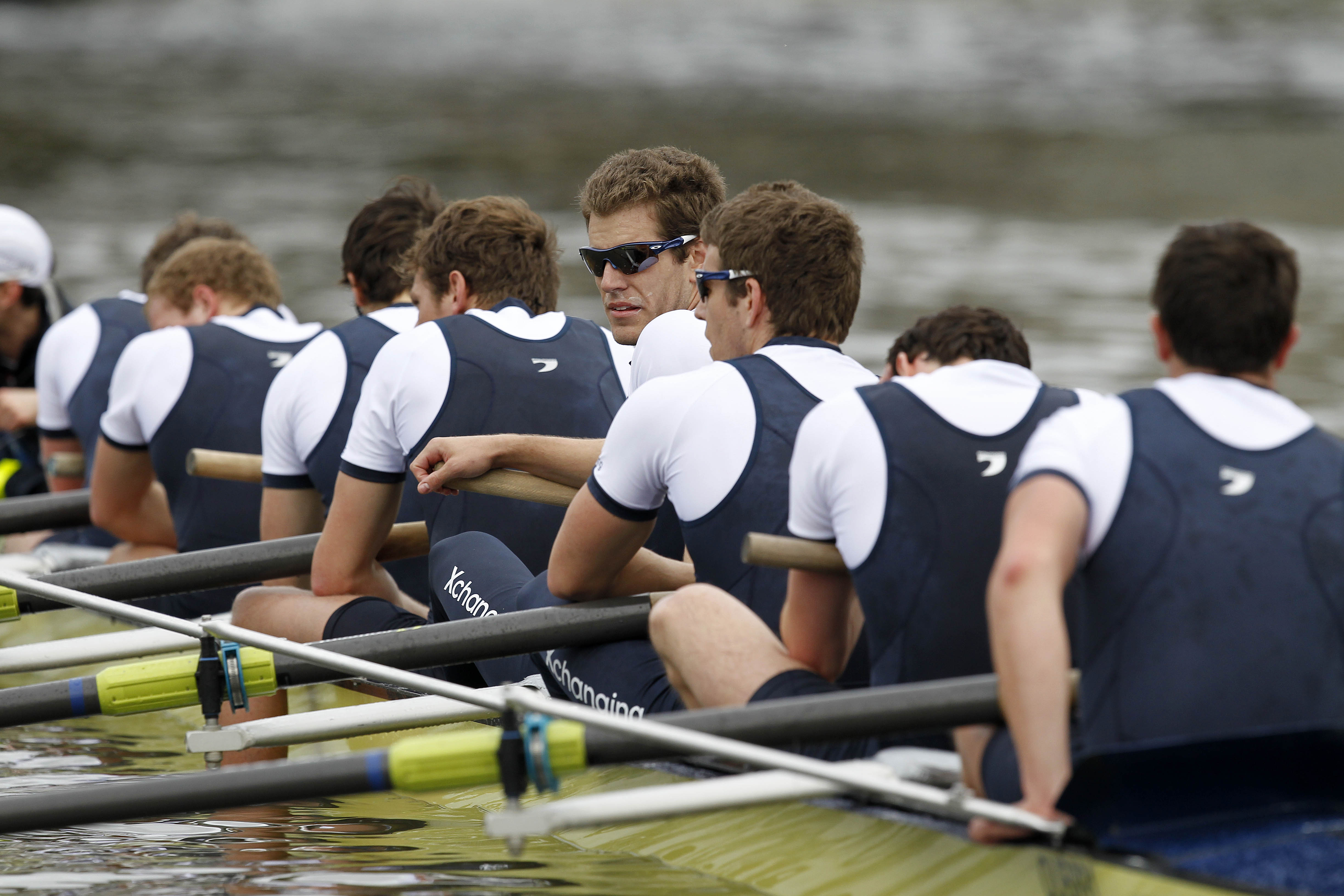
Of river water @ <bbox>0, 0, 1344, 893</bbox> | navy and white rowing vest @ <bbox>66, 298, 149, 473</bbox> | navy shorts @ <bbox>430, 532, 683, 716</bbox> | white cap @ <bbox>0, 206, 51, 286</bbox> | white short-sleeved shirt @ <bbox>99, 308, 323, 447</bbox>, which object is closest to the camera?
navy shorts @ <bbox>430, 532, 683, 716</bbox>

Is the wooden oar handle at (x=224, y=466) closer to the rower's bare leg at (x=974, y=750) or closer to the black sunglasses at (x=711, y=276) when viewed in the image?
the black sunglasses at (x=711, y=276)

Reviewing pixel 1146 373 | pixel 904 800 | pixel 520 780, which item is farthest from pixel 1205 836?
pixel 1146 373

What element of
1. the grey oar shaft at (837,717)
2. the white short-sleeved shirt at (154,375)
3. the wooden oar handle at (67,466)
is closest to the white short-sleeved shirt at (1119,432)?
the grey oar shaft at (837,717)

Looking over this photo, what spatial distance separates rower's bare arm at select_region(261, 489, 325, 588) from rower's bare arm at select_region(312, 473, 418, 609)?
1.62 ft

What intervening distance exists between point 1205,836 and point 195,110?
131 ft

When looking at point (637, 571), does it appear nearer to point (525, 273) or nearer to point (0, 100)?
point (525, 273)

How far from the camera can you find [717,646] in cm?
346

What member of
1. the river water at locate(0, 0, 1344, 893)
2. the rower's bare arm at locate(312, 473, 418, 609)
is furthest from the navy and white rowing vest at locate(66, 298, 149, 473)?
the rower's bare arm at locate(312, 473, 418, 609)

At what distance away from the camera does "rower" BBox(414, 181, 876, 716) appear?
3650 millimetres

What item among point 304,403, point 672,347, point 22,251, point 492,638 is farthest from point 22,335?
point 492,638

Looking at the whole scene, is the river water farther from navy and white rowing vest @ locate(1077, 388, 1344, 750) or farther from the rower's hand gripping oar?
navy and white rowing vest @ locate(1077, 388, 1344, 750)

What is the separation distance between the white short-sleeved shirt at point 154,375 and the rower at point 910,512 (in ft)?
10.4

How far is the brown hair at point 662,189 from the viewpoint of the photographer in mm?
4777

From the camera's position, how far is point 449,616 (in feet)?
15.1
